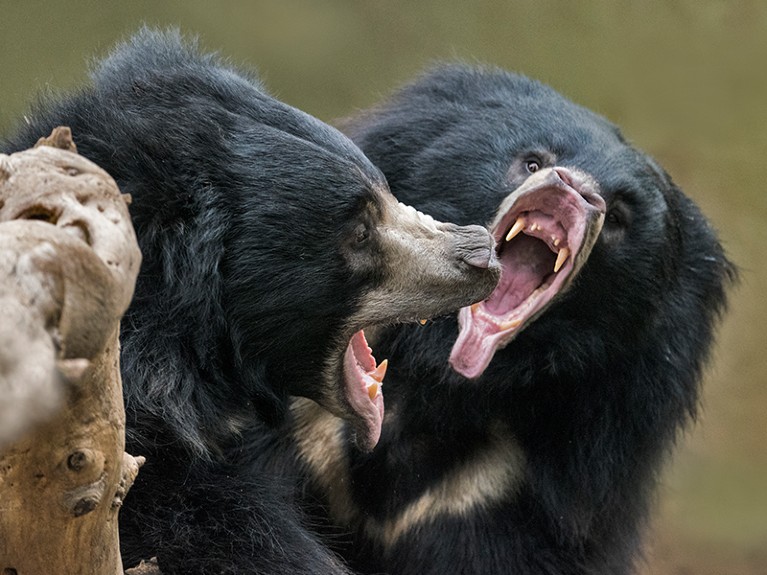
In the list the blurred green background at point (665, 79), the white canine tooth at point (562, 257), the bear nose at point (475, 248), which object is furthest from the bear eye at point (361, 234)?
the blurred green background at point (665, 79)

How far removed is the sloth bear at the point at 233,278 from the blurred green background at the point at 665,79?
4543 millimetres

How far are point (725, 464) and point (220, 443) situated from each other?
536 centimetres

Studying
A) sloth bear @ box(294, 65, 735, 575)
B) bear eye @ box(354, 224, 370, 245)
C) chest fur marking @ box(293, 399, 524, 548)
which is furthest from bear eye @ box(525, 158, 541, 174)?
bear eye @ box(354, 224, 370, 245)

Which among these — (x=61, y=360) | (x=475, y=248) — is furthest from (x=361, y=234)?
(x=61, y=360)

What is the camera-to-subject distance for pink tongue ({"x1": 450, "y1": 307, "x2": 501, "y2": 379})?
3.72m

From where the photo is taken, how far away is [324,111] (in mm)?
7590

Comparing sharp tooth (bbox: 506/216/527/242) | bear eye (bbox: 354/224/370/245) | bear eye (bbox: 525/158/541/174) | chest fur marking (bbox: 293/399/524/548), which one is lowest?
chest fur marking (bbox: 293/399/524/548)

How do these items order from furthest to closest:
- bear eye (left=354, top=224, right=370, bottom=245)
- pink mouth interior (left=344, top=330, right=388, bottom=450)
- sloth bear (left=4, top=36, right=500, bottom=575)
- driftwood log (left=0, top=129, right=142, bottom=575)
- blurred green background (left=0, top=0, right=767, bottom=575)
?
blurred green background (left=0, top=0, right=767, bottom=575), pink mouth interior (left=344, top=330, right=388, bottom=450), bear eye (left=354, top=224, right=370, bottom=245), sloth bear (left=4, top=36, right=500, bottom=575), driftwood log (left=0, top=129, right=142, bottom=575)

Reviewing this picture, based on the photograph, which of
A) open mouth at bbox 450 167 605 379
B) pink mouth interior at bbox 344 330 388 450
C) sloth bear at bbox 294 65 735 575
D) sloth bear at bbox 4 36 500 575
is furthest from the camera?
sloth bear at bbox 294 65 735 575

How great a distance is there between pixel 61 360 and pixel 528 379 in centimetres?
262

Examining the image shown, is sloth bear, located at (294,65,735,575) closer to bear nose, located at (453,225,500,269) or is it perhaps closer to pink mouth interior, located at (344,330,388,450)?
pink mouth interior, located at (344,330,388,450)

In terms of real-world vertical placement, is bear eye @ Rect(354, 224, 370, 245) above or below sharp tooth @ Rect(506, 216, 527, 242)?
above

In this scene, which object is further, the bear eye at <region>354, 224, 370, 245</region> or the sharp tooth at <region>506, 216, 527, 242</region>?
the sharp tooth at <region>506, 216, 527, 242</region>

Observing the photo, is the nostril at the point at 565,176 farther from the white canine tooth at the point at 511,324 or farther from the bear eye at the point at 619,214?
the white canine tooth at the point at 511,324
